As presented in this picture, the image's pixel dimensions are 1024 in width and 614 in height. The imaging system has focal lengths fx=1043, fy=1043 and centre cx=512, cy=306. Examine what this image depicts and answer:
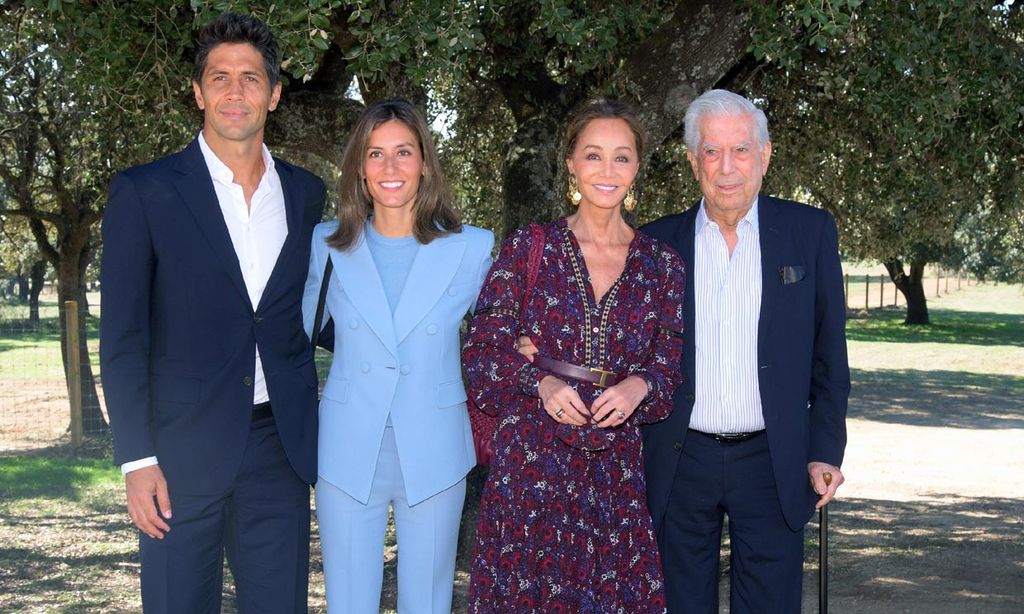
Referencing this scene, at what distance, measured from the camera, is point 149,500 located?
3.17m

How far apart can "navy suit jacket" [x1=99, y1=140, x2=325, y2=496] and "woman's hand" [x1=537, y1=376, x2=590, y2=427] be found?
85cm

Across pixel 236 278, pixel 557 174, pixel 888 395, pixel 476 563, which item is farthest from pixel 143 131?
pixel 888 395

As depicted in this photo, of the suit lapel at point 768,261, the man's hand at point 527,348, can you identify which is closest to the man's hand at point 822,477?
the suit lapel at point 768,261

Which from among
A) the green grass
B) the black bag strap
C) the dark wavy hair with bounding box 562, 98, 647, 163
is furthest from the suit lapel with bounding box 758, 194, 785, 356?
Result: the green grass

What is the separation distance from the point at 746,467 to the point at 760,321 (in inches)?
19.3

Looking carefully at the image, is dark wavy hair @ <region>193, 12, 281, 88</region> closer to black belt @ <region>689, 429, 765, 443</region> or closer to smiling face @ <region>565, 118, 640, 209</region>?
smiling face @ <region>565, 118, 640, 209</region>

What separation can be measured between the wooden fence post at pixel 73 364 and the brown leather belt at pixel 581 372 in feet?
32.3

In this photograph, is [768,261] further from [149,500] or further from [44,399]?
[44,399]

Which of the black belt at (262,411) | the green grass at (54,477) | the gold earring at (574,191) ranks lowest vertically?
the green grass at (54,477)

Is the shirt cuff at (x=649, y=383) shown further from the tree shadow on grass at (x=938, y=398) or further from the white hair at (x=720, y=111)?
the tree shadow on grass at (x=938, y=398)

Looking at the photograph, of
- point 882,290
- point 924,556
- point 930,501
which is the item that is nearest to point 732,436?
point 924,556

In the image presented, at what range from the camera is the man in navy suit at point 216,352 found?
3.18 metres

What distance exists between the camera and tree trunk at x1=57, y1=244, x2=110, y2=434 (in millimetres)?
12789

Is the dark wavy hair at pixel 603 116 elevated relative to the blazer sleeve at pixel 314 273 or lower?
elevated
